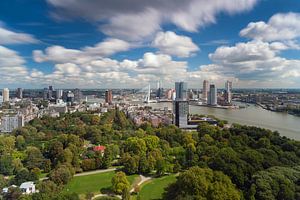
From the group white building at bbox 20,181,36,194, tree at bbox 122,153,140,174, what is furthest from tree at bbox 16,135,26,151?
tree at bbox 122,153,140,174

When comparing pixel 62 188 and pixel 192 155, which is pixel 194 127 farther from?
pixel 62 188

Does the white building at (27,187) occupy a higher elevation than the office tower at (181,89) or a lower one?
lower

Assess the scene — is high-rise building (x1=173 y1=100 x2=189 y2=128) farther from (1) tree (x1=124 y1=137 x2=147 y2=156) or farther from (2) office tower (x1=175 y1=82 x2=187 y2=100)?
(2) office tower (x1=175 y1=82 x2=187 y2=100)

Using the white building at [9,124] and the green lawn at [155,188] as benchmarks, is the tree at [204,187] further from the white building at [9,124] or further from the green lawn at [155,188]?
the white building at [9,124]

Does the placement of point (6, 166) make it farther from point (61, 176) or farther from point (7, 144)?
point (7, 144)

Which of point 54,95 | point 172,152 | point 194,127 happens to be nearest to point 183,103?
point 194,127

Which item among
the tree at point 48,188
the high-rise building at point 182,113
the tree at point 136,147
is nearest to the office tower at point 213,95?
the high-rise building at point 182,113
